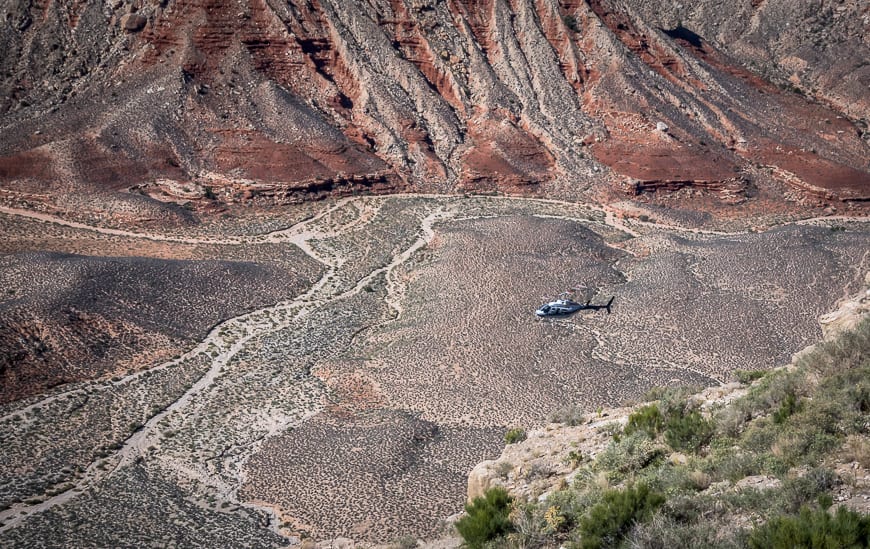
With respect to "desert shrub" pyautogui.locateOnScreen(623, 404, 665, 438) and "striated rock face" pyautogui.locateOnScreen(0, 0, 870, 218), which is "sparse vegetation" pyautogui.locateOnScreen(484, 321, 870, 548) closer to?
"desert shrub" pyautogui.locateOnScreen(623, 404, 665, 438)

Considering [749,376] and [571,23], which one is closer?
[749,376]

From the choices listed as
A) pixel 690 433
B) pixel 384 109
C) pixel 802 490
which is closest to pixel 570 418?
pixel 690 433

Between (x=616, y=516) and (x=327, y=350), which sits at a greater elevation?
(x=616, y=516)

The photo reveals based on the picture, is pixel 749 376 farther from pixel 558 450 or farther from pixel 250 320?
pixel 250 320

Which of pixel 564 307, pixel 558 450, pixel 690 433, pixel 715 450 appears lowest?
pixel 564 307

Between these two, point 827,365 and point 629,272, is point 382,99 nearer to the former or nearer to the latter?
point 629,272

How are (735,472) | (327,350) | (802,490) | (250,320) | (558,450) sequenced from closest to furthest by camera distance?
(802,490), (735,472), (558,450), (327,350), (250,320)

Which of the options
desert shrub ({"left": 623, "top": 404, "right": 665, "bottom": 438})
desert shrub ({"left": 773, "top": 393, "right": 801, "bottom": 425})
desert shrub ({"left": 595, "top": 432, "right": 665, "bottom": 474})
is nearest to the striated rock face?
desert shrub ({"left": 623, "top": 404, "right": 665, "bottom": 438})
